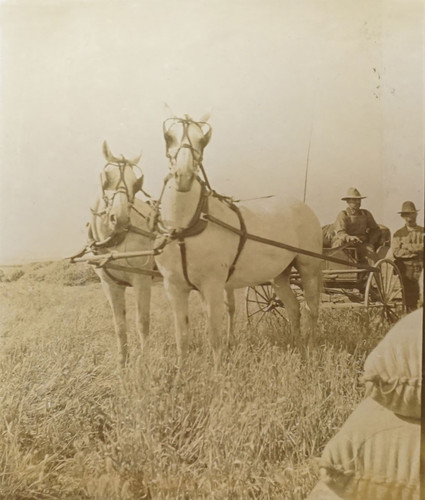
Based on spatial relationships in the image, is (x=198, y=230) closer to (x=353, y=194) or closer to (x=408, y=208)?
(x=353, y=194)

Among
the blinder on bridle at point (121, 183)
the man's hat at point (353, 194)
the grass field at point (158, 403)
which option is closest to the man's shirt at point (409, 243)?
the man's hat at point (353, 194)

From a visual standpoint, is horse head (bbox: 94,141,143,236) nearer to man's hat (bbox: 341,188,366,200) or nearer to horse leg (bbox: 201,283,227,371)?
horse leg (bbox: 201,283,227,371)

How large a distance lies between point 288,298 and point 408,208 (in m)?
0.70

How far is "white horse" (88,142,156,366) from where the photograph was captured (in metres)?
3.07

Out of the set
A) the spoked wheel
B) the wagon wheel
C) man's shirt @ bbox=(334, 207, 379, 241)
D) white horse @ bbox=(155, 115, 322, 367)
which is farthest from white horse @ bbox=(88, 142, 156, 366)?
the wagon wheel

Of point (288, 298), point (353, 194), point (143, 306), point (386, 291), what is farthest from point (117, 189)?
point (386, 291)

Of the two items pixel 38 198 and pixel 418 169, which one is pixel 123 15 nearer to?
pixel 38 198

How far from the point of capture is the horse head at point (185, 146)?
9.78ft

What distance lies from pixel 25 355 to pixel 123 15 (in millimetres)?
1791

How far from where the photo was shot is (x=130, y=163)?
10.1 feet

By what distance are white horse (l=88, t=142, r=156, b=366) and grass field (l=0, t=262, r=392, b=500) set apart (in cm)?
5

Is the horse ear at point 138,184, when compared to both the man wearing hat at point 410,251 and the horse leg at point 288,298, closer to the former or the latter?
the horse leg at point 288,298

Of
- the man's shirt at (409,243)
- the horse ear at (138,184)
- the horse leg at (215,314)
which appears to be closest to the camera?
the man's shirt at (409,243)

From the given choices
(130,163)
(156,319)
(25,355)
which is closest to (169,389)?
(156,319)
